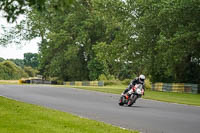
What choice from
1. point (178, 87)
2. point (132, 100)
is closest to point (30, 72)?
point (178, 87)

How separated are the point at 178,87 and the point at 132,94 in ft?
70.5

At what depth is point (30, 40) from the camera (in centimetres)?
7006

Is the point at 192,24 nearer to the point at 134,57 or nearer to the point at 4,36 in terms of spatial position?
the point at 134,57

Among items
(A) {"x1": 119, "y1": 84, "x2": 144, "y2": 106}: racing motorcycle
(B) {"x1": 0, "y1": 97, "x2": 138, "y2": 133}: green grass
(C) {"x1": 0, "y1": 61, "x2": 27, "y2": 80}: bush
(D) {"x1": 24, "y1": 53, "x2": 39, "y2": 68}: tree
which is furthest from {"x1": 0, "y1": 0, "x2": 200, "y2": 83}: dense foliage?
(D) {"x1": 24, "y1": 53, "x2": 39, "y2": 68}: tree

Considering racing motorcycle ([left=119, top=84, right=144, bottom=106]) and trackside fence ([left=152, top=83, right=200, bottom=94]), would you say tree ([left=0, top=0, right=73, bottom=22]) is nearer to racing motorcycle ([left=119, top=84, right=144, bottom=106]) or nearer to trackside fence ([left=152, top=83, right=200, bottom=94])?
racing motorcycle ([left=119, top=84, right=144, bottom=106])

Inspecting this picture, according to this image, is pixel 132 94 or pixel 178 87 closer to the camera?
pixel 132 94

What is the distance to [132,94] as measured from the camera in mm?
19781

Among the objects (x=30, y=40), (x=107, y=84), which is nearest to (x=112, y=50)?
(x=107, y=84)

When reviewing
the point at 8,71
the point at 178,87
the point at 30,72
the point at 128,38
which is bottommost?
the point at 178,87

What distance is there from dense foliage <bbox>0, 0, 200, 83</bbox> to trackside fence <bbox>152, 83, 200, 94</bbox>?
1.45 m

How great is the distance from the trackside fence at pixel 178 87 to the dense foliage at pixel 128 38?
1447 millimetres

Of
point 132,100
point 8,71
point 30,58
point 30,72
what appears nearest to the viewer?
point 132,100

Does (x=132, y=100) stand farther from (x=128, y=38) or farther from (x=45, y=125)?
(x=128, y=38)

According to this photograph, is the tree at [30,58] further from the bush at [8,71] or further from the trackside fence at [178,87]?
the trackside fence at [178,87]
